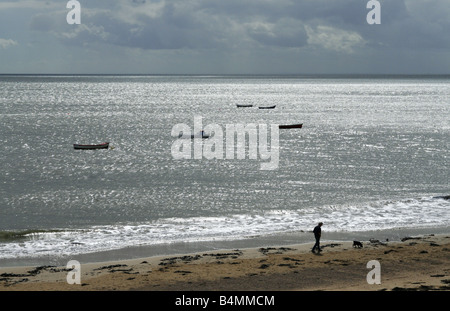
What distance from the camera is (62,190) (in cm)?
5222

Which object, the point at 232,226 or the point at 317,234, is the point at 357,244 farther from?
the point at 232,226

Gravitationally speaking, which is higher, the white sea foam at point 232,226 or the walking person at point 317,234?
the walking person at point 317,234

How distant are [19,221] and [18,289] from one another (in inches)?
670

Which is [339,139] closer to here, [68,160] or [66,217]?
[68,160]

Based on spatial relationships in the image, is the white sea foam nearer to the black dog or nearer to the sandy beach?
the sandy beach

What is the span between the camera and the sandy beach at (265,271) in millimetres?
25062

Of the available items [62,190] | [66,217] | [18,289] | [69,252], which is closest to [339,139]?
[62,190]

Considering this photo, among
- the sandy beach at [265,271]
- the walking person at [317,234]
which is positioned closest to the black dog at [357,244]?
the sandy beach at [265,271]

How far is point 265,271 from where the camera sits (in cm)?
2783

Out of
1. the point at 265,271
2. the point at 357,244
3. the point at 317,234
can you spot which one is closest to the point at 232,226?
the point at 317,234

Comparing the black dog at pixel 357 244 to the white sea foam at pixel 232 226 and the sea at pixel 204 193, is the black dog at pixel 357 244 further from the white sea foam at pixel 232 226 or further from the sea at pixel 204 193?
the white sea foam at pixel 232 226

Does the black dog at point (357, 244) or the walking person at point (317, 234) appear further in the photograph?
the black dog at point (357, 244)

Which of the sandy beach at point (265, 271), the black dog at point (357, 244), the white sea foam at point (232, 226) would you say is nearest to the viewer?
the sandy beach at point (265, 271)

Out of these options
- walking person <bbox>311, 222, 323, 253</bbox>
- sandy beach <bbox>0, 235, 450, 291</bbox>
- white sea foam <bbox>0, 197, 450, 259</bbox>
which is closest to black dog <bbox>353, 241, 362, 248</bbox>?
sandy beach <bbox>0, 235, 450, 291</bbox>
